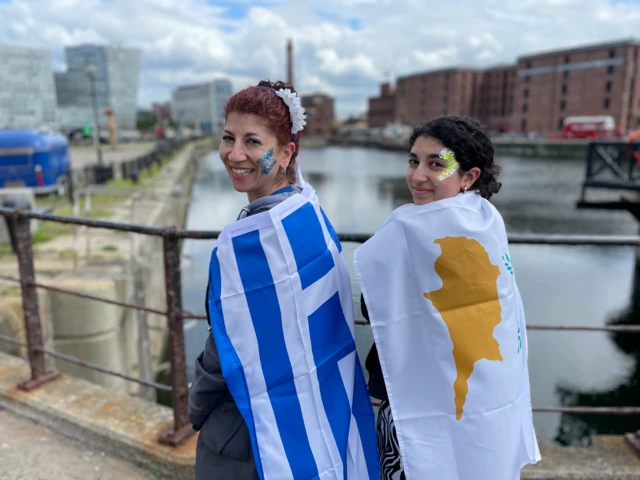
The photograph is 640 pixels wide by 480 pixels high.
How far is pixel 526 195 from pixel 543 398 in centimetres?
2262

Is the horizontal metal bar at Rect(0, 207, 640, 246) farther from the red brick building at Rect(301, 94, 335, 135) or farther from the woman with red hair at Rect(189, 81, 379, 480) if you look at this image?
the red brick building at Rect(301, 94, 335, 135)

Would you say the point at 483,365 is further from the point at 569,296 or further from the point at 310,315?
the point at 569,296

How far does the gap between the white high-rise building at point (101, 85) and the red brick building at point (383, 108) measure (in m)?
55.1

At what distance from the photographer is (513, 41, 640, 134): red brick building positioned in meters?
67.9

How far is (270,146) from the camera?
157cm

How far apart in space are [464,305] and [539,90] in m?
86.4

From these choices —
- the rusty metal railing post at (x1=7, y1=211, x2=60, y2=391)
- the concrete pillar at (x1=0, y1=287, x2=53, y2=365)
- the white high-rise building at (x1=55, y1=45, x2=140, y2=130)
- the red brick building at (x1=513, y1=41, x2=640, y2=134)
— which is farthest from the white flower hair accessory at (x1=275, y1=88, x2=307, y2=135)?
the white high-rise building at (x1=55, y1=45, x2=140, y2=130)

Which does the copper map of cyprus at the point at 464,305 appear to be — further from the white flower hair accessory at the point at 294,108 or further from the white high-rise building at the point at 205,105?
the white high-rise building at the point at 205,105

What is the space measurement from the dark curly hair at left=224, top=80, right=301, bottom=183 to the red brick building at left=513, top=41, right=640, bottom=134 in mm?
79545

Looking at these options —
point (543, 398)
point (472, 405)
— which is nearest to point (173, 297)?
point (472, 405)

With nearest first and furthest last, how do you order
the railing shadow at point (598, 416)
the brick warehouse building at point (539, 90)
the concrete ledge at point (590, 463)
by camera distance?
the concrete ledge at point (590, 463), the railing shadow at point (598, 416), the brick warehouse building at point (539, 90)

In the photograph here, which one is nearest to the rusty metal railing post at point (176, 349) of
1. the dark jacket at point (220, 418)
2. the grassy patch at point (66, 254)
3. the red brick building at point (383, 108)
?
the dark jacket at point (220, 418)

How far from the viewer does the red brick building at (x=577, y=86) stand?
67875 mm

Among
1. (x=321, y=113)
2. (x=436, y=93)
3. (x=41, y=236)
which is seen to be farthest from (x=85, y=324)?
(x=321, y=113)
